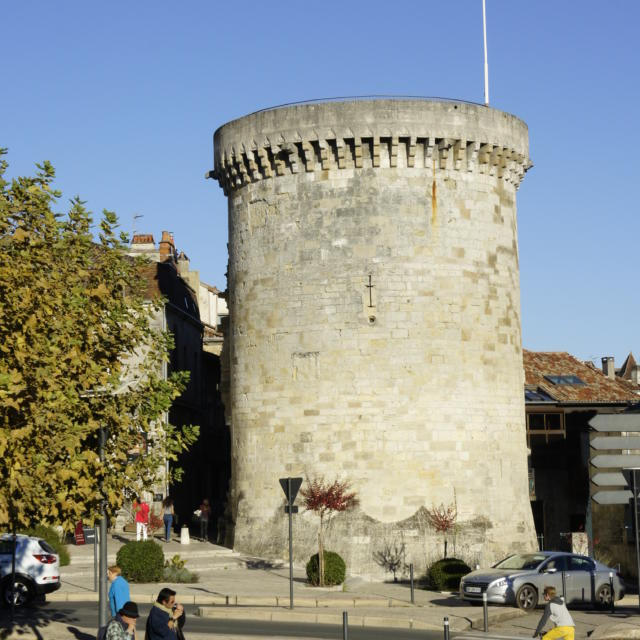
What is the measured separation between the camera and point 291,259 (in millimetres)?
34656

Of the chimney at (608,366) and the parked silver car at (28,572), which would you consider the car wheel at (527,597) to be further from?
the chimney at (608,366)

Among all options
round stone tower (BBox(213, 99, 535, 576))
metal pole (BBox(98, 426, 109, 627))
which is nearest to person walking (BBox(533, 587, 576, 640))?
metal pole (BBox(98, 426, 109, 627))

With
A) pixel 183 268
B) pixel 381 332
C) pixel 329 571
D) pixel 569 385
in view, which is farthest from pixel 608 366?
pixel 329 571

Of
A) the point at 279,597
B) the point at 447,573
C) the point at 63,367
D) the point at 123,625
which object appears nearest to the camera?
the point at 123,625

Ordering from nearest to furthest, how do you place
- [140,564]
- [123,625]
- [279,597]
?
1. [123,625]
2. [279,597]
3. [140,564]

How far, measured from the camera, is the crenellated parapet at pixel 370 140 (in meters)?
34.3

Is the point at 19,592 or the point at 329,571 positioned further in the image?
the point at 329,571

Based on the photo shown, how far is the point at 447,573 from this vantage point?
30484 mm

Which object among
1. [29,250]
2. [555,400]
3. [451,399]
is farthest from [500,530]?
[29,250]

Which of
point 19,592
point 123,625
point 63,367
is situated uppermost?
point 63,367

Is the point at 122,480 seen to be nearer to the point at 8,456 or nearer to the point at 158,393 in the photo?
the point at 158,393

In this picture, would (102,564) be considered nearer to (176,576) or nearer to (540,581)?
(176,576)

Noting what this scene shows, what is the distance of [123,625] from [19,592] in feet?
36.9

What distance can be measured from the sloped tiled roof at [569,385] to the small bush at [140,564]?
21.5 m
